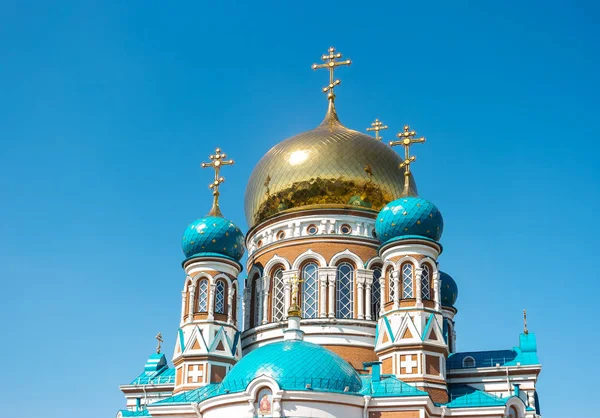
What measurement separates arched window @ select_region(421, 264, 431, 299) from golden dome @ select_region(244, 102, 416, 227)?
3372mm

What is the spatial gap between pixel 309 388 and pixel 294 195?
750 cm

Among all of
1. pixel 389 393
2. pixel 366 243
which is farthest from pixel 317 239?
pixel 389 393

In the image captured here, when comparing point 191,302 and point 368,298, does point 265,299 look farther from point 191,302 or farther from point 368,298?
point 368,298

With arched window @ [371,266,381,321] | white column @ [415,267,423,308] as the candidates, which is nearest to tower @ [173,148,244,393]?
arched window @ [371,266,381,321]

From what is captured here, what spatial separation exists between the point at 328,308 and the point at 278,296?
1645 mm

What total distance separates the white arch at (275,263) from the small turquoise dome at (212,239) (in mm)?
957

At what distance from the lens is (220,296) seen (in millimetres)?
24234

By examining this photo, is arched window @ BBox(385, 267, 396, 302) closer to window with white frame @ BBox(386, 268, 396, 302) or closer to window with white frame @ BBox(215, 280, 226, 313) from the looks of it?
window with white frame @ BBox(386, 268, 396, 302)

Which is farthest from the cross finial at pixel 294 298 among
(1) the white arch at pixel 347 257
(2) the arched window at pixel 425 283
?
(2) the arched window at pixel 425 283

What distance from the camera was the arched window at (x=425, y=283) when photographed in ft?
73.2

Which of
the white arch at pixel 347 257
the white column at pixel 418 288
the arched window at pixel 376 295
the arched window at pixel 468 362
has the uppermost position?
the white arch at pixel 347 257

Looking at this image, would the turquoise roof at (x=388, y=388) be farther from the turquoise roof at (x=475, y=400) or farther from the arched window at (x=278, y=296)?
the arched window at (x=278, y=296)

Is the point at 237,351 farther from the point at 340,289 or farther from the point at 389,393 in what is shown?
the point at 389,393

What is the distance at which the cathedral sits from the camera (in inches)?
793
